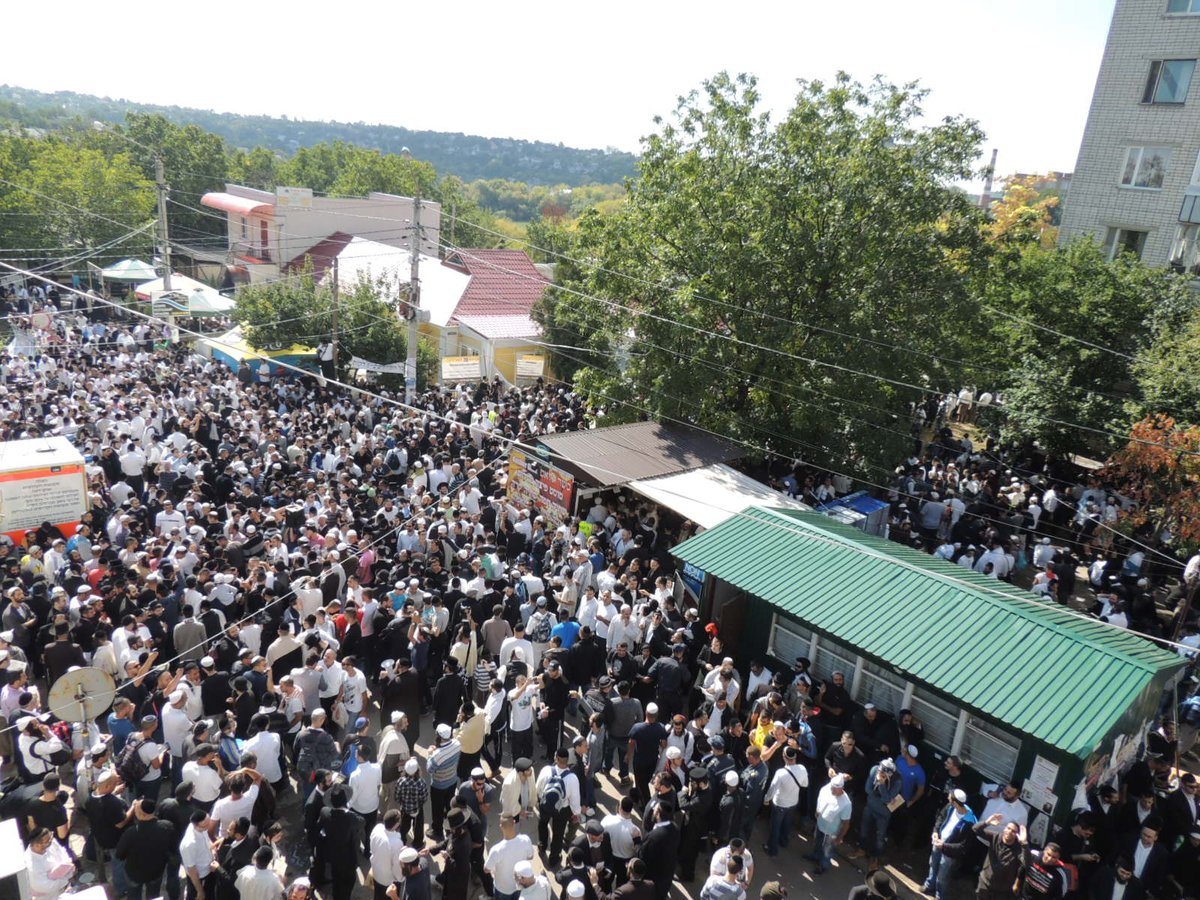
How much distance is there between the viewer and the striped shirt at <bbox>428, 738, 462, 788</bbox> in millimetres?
7352

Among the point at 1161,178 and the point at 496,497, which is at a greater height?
the point at 1161,178

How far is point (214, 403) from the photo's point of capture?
18656mm

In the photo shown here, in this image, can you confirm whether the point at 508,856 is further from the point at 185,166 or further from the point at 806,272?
the point at 185,166

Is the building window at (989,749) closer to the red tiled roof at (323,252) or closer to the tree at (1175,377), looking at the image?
the tree at (1175,377)

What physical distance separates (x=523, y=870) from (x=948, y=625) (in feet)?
17.7

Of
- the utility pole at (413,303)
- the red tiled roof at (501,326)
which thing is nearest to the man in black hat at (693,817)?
the utility pole at (413,303)

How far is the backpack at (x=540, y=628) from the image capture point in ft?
32.1

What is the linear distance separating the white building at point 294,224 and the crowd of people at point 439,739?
1146 inches

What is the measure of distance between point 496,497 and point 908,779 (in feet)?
27.9

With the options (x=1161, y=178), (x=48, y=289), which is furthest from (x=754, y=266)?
(x=48, y=289)

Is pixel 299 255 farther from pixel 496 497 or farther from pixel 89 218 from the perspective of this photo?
pixel 496 497

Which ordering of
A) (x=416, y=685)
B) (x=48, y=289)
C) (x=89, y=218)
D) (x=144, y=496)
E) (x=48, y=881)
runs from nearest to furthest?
(x=48, y=881) < (x=416, y=685) < (x=144, y=496) < (x=48, y=289) < (x=89, y=218)

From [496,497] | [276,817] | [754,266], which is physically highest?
[754,266]

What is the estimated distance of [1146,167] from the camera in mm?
24359
